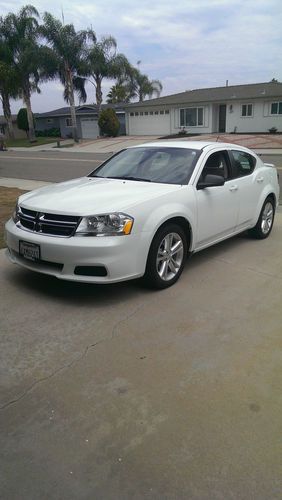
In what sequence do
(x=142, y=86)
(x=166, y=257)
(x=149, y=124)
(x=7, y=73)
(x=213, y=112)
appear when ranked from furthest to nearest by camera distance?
(x=142, y=86)
(x=149, y=124)
(x=7, y=73)
(x=213, y=112)
(x=166, y=257)

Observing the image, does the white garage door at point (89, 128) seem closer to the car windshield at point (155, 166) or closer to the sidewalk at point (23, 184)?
the sidewalk at point (23, 184)

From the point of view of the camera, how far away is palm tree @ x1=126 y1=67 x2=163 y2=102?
5784 cm

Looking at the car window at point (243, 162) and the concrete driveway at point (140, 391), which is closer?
the concrete driveway at point (140, 391)

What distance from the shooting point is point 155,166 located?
207 inches

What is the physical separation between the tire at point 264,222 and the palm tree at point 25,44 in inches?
1567

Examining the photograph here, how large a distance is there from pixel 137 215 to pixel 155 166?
1302mm

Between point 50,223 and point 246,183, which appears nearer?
point 50,223

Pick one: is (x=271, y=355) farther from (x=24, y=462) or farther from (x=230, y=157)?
(x=230, y=157)

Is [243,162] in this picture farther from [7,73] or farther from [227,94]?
[7,73]

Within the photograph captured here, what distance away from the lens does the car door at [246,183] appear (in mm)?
5824

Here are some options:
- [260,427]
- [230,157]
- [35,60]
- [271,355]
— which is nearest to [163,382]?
[260,427]

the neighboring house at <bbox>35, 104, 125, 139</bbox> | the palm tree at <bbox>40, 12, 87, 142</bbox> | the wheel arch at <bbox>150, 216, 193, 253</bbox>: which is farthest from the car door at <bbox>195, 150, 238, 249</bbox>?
the neighboring house at <bbox>35, 104, 125, 139</bbox>

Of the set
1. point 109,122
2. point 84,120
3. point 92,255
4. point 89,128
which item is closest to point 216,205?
point 92,255

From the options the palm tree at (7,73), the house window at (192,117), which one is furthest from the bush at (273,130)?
the palm tree at (7,73)
